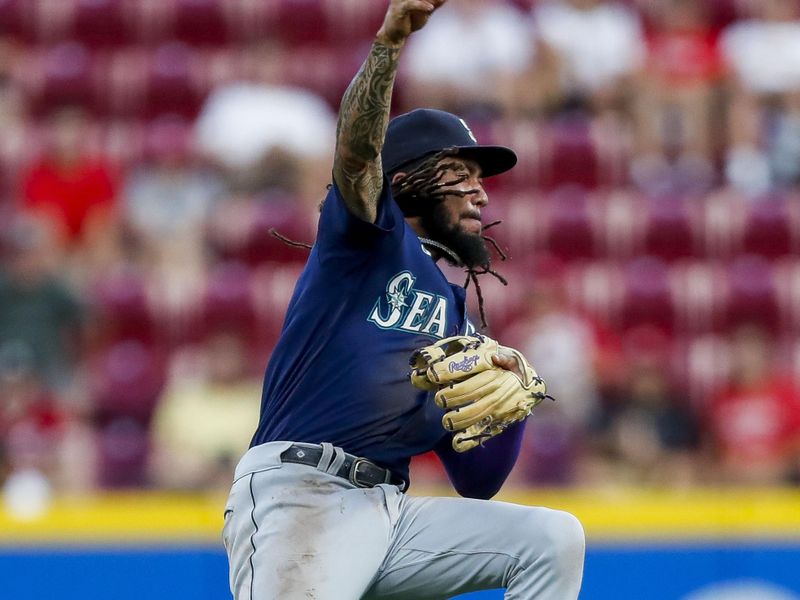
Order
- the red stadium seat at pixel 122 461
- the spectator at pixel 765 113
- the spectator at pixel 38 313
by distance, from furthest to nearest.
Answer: the spectator at pixel 765 113 → the spectator at pixel 38 313 → the red stadium seat at pixel 122 461

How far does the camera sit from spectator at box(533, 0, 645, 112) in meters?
9.04

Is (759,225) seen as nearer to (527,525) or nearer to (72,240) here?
(72,240)

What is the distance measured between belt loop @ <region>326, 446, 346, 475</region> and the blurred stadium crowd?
3123mm

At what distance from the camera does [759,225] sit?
336 inches

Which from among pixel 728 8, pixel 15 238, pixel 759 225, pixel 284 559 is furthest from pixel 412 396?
pixel 728 8

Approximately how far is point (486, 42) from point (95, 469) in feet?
12.5

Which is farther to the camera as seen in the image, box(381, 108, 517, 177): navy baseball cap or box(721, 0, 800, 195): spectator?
box(721, 0, 800, 195): spectator

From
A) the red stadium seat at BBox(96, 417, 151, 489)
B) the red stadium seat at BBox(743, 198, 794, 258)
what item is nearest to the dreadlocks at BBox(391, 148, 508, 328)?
the red stadium seat at BBox(96, 417, 151, 489)

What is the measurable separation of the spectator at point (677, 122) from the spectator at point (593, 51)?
0.58 feet

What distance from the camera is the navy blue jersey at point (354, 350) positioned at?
11.9 ft

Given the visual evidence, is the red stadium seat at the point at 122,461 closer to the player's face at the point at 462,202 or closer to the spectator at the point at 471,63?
the spectator at the point at 471,63

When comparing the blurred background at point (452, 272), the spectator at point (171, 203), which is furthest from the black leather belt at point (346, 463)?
the spectator at point (171, 203)

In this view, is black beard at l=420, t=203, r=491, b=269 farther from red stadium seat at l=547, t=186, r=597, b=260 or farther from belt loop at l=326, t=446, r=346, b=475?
red stadium seat at l=547, t=186, r=597, b=260

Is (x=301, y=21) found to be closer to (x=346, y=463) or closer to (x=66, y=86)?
(x=66, y=86)
